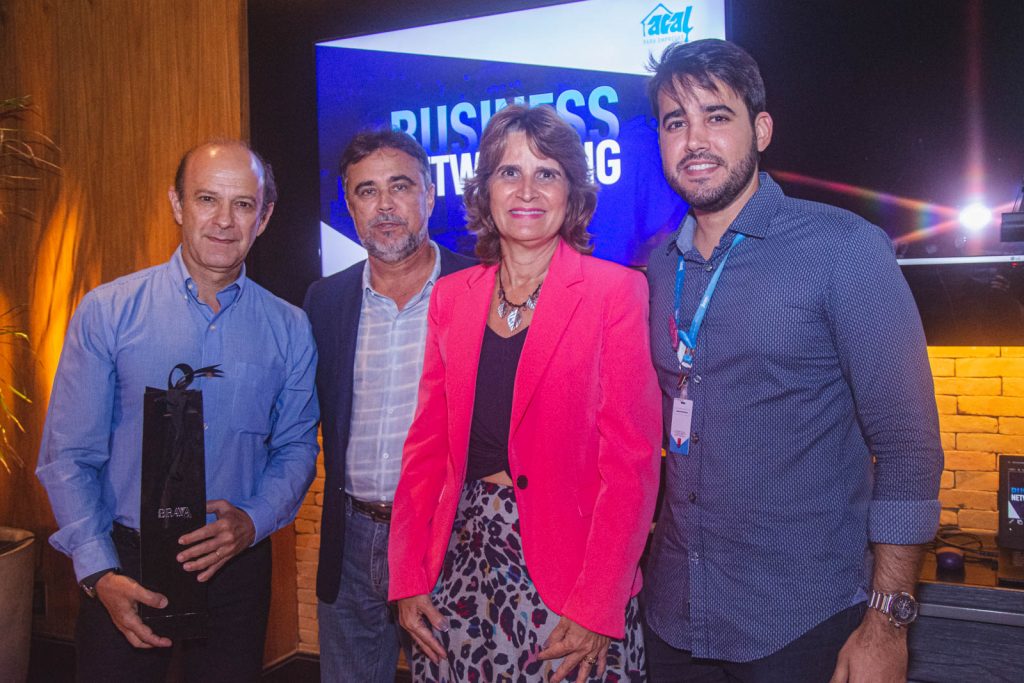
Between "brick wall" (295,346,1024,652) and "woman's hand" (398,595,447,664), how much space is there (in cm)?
209

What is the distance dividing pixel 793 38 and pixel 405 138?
1.49 metres

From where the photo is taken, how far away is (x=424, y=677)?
184cm

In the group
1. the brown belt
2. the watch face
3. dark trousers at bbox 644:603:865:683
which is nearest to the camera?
the watch face

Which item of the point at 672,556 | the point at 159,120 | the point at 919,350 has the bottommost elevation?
the point at 672,556

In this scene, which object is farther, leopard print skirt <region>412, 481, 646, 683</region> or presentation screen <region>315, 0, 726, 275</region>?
presentation screen <region>315, 0, 726, 275</region>

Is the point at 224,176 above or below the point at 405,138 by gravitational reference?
below

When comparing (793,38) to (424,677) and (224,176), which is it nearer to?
(224,176)

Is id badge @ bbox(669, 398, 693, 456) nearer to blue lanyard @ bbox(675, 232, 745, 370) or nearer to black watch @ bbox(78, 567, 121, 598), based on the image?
blue lanyard @ bbox(675, 232, 745, 370)

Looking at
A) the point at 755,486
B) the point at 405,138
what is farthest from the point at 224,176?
the point at 755,486

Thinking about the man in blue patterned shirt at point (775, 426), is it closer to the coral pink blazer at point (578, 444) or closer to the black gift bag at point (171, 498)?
the coral pink blazer at point (578, 444)

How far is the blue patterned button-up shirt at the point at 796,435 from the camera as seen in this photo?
1.51 metres

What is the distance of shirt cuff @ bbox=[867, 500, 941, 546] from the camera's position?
4.88 ft

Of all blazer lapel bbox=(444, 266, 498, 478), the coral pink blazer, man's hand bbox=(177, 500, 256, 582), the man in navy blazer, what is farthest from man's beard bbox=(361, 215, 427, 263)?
man's hand bbox=(177, 500, 256, 582)

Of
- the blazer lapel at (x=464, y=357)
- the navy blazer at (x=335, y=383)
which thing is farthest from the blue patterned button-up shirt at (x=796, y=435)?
the navy blazer at (x=335, y=383)
